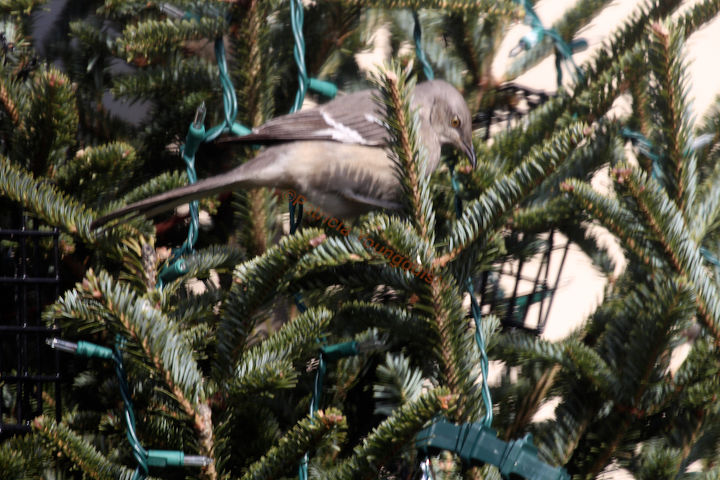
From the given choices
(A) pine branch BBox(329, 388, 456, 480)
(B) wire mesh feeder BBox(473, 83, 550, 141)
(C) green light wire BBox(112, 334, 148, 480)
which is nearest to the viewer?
(A) pine branch BBox(329, 388, 456, 480)

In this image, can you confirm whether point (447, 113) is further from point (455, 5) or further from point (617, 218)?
point (617, 218)

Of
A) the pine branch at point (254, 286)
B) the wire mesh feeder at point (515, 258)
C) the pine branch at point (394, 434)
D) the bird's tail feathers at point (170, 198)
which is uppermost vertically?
the wire mesh feeder at point (515, 258)

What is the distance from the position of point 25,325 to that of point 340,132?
587mm

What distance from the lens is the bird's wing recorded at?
3.90ft

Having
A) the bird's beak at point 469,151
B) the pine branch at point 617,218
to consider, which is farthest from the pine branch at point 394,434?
the bird's beak at point 469,151

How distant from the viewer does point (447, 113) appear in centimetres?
126

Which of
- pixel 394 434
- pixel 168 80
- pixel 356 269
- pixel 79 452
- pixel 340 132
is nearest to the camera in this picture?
pixel 394 434

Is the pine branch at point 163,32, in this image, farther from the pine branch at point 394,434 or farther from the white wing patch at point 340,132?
the pine branch at point 394,434

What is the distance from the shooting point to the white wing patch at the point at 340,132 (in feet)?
4.03

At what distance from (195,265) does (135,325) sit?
0.24 meters

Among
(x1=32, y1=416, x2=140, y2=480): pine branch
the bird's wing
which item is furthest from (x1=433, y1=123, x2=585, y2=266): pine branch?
(x1=32, y1=416, x2=140, y2=480): pine branch

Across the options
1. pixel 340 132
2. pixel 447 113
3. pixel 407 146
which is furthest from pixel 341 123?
pixel 407 146

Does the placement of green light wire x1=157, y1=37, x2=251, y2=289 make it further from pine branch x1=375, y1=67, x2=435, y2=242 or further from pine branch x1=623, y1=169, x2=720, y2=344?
pine branch x1=623, y1=169, x2=720, y2=344

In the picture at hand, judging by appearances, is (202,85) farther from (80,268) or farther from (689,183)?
(689,183)
